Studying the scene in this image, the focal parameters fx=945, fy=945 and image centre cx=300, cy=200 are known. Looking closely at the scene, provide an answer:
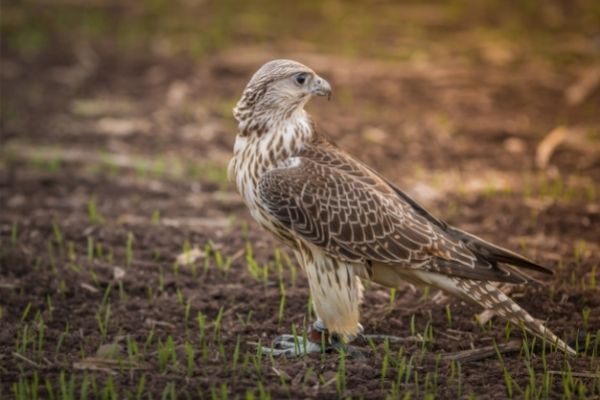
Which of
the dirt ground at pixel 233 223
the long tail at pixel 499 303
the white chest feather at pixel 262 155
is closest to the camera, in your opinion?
the dirt ground at pixel 233 223

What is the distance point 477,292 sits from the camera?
5.19 m

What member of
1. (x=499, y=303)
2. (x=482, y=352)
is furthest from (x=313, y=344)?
(x=499, y=303)

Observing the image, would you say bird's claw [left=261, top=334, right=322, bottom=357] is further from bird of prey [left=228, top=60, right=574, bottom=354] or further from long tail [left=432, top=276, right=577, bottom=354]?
long tail [left=432, top=276, right=577, bottom=354]

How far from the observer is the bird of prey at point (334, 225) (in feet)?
16.8

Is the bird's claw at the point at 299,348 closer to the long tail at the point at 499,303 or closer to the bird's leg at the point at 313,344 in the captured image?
the bird's leg at the point at 313,344

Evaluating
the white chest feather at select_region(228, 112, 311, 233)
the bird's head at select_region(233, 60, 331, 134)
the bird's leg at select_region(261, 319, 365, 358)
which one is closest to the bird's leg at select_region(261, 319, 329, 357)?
the bird's leg at select_region(261, 319, 365, 358)

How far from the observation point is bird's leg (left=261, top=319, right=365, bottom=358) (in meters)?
5.12

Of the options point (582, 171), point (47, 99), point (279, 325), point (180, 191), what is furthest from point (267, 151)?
point (47, 99)

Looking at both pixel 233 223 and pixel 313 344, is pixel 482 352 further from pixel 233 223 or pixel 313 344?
pixel 233 223

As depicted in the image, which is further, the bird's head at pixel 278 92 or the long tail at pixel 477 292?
the bird's head at pixel 278 92

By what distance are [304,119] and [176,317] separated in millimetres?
1447

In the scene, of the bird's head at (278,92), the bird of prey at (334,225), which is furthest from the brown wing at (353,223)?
the bird's head at (278,92)

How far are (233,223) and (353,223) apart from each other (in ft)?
8.10

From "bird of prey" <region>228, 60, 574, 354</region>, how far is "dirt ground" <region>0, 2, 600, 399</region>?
11.3 inches
